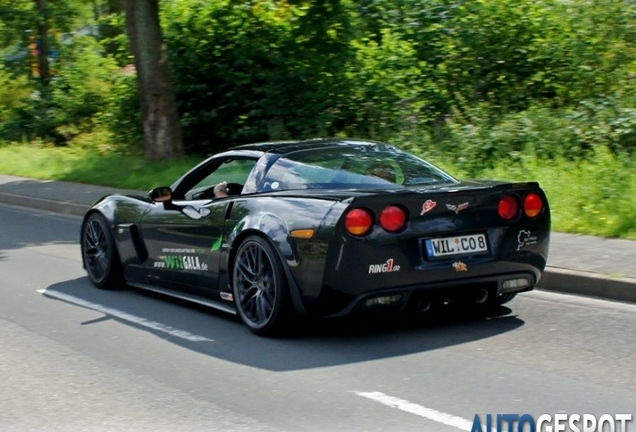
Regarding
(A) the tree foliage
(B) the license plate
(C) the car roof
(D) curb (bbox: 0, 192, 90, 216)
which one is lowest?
(D) curb (bbox: 0, 192, 90, 216)

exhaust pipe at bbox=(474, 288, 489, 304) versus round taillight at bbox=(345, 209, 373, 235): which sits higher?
round taillight at bbox=(345, 209, 373, 235)

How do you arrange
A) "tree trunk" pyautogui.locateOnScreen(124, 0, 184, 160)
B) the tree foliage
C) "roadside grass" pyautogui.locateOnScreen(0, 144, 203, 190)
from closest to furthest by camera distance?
the tree foliage < "roadside grass" pyautogui.locateOnScreen(0, 144, 203, 190) < "tree trunk" pyautogui.locateOnScreen(124, 0, 184, 160)

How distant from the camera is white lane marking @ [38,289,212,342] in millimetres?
7496

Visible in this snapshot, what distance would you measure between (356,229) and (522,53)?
12748 mm

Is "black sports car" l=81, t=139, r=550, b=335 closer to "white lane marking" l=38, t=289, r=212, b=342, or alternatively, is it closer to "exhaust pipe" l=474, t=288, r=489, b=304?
"exhaust pipe" l=474, t=288, r=489, b=304

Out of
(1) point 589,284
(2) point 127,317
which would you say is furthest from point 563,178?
(2) point 127,317

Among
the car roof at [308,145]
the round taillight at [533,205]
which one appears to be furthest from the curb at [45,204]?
the round taillight at [533,205]

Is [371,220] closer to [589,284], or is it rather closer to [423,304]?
[423,304]

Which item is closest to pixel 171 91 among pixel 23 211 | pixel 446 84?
pixel 23 211

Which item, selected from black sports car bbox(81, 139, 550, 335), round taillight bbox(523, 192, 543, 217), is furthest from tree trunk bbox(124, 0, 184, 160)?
round taillight bbox(523, 192, 543, 217)

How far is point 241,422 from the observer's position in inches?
211

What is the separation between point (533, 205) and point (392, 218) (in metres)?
1.17

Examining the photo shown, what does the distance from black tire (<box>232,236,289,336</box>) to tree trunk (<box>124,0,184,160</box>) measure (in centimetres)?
1217

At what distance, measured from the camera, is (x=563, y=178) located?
12.9 m
